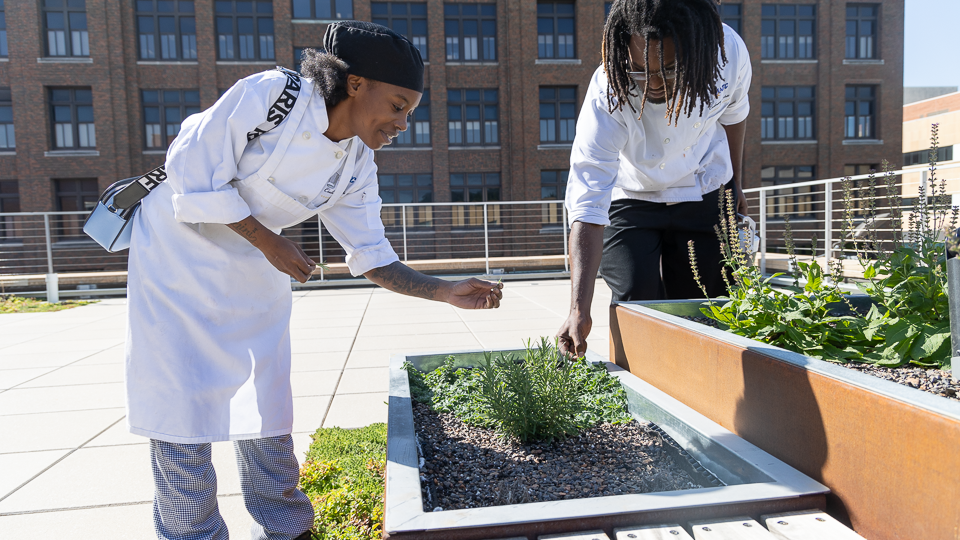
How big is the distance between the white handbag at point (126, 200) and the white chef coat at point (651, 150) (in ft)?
3.59

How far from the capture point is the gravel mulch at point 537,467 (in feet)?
5.29

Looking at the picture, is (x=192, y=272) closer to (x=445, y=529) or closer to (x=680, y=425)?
(x=445, y=529)

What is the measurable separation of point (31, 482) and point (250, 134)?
6.18 ft

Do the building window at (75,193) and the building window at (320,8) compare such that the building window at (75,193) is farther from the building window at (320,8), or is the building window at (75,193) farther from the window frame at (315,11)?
the building window at (320,8)

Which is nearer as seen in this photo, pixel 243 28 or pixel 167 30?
pixel 167 30

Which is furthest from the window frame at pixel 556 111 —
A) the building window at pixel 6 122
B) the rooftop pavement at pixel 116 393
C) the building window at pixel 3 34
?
the building window at pixel 3 34

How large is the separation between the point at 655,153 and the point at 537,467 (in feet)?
4.59

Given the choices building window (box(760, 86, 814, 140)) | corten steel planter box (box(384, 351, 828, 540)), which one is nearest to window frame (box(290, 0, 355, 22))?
building window (box(760, 86, 814, 140))

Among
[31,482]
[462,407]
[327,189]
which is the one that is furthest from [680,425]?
[31,482]

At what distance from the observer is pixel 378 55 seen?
1.74m

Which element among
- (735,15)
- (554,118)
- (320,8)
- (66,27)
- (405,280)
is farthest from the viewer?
(735,15)

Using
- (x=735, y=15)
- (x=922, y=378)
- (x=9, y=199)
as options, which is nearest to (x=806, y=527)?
(x=922, y=378)

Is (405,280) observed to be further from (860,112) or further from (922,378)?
(860,112)

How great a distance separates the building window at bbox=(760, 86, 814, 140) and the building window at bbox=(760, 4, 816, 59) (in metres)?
1.35
